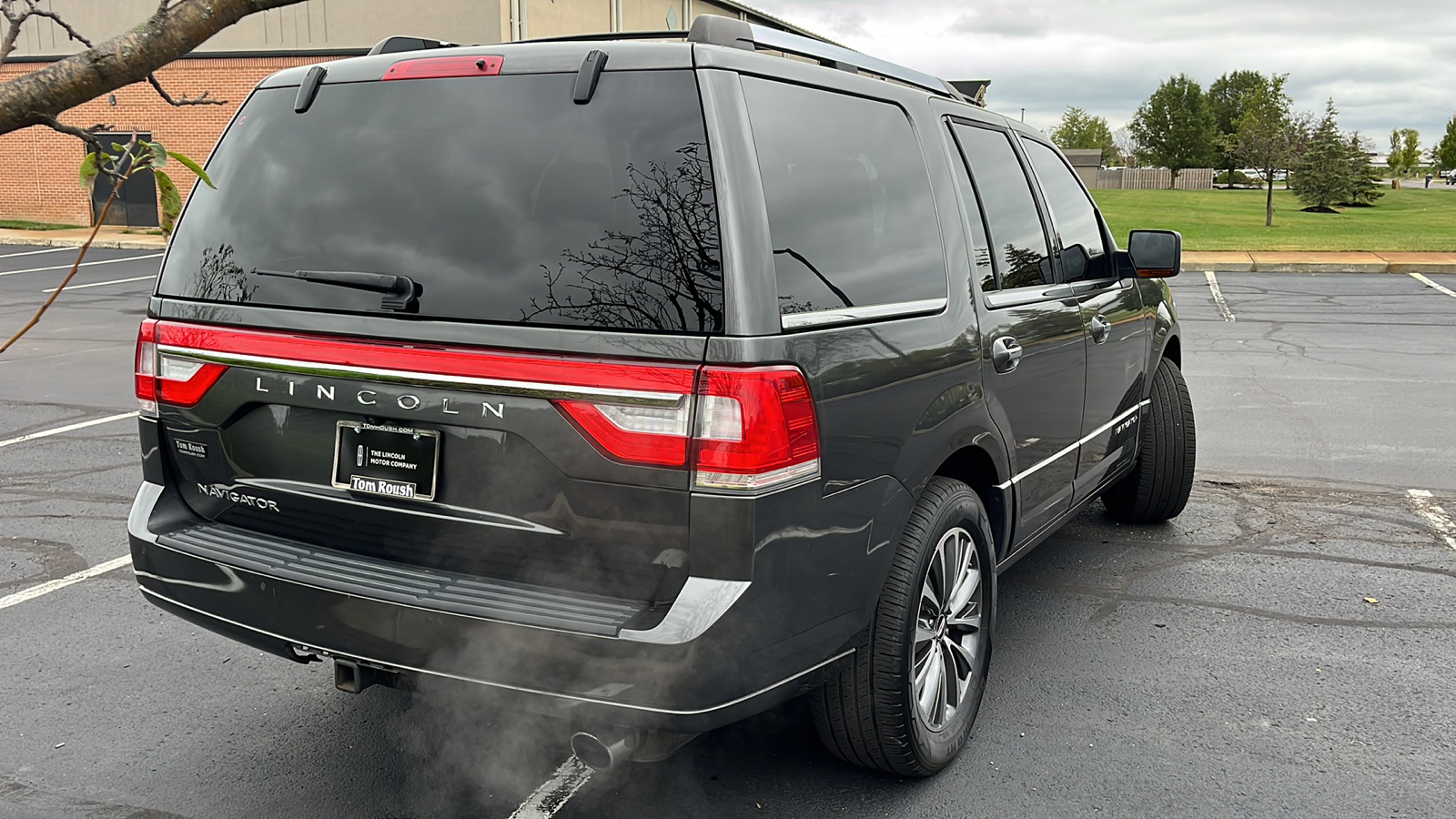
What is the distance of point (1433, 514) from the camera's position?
6070mm

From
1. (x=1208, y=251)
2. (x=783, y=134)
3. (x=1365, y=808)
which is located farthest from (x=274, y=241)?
(x=1208, y=251)

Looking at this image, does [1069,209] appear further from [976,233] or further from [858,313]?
[858,313]

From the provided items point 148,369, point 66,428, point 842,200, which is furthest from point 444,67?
point 66,428

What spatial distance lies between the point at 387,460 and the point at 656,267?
816mm

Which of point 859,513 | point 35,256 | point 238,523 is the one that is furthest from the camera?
point 35,256

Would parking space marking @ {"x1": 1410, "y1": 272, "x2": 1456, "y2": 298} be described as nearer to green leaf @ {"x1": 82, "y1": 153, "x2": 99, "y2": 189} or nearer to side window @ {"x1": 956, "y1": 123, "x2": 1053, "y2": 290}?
side window @ {"x1": 956, "y1": 123, "x2": 1053, "y2": 290}

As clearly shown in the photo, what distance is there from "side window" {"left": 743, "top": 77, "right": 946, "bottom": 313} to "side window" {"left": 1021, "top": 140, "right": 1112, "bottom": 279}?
122cm

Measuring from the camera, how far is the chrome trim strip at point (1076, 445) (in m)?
3.76

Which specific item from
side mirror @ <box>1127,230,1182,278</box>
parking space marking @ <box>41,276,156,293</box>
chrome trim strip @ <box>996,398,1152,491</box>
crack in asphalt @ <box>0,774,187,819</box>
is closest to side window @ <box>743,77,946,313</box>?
chrome trim strip @ <box>996,398,1152,491</box>

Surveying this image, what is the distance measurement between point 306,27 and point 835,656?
90.4 ft

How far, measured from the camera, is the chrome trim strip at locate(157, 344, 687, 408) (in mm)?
2508

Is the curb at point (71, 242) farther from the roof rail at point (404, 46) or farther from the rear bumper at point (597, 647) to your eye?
the rear bumper at point (597, 647)

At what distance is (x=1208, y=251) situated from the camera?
2330cm

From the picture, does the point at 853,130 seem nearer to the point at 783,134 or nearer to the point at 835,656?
the point at 783,134
